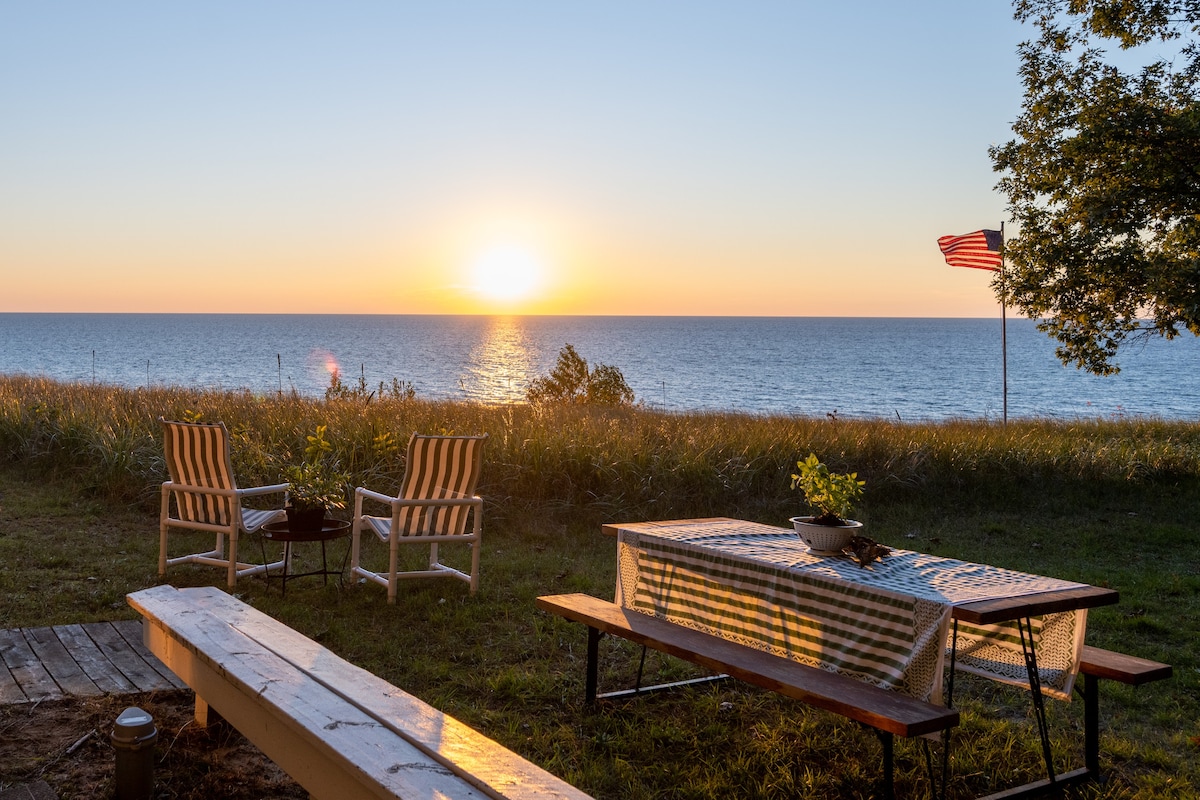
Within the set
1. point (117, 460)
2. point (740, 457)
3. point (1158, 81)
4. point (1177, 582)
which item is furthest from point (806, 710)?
point (1158, 81)

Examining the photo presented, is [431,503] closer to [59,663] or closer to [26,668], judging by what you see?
[59,663]

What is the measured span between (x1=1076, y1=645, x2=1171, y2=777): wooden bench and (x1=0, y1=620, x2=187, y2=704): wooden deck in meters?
3.60

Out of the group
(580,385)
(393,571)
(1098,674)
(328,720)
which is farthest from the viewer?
(580,385)

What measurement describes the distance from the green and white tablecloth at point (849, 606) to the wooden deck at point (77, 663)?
220 centimetres

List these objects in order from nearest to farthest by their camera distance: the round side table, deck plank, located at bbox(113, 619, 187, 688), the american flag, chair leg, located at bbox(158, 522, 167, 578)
Answer: deck plank, located at bbox(113, 619, 187, 688)
the round side table
chair leg, located at bbox(158, 522, 167, 578)
the american flag

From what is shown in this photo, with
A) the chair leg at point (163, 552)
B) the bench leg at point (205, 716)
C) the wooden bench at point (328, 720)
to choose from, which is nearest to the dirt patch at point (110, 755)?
the bench leg at point (205, 716)

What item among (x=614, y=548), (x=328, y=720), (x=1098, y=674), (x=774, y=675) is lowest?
(x=614, y=548)

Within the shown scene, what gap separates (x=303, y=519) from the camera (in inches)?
238

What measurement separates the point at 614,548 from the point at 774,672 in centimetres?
437

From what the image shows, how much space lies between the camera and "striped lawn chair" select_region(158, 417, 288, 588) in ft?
19.7

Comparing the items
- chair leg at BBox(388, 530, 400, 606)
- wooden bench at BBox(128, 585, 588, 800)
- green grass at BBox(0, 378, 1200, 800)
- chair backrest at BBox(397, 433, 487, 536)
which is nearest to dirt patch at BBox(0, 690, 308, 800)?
wooden bench at BBox(128, 585, 588, 800)

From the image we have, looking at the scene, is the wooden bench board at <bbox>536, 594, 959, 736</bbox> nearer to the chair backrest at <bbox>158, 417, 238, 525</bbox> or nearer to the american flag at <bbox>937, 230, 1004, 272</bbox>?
the chair backrest at <bbox>158, 417, 238, 525</bbox>

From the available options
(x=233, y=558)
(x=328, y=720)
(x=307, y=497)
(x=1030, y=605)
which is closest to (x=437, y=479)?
(x=307, y=497)

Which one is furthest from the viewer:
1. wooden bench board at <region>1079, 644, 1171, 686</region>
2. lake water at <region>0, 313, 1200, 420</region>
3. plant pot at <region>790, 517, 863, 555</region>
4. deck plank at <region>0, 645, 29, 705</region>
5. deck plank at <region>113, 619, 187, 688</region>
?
lake water at <region>0, 313, 1200, 420</region>
